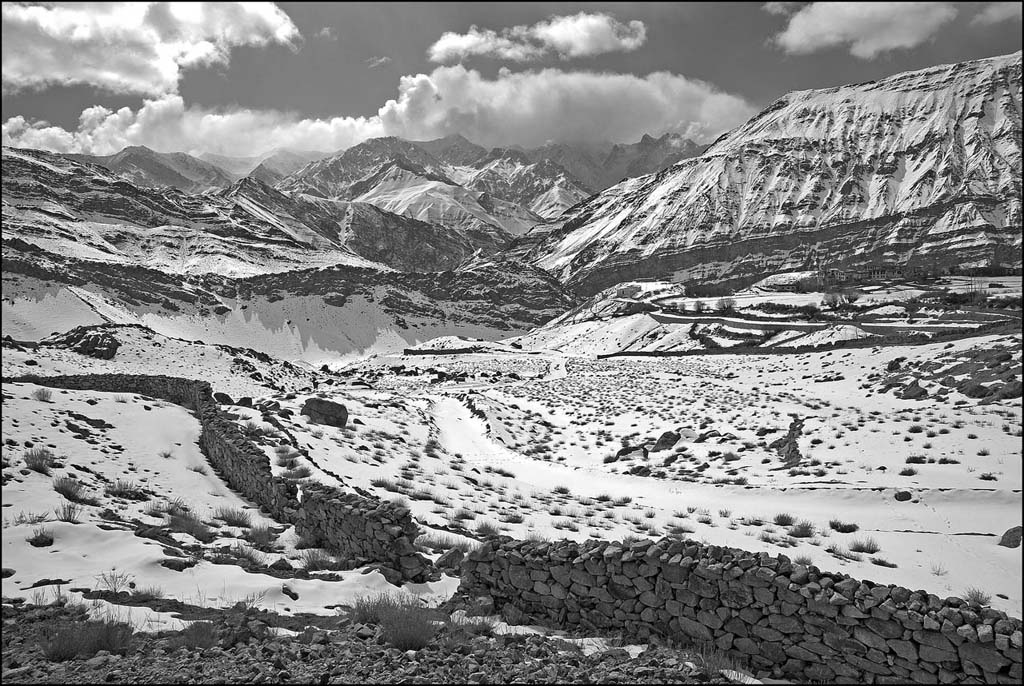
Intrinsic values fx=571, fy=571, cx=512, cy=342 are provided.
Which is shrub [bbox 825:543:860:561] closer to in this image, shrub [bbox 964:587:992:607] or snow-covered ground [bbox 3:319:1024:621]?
snow-covered ground [bbox 3:319:1024:621]

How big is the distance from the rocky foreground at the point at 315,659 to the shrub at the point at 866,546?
18.9ft

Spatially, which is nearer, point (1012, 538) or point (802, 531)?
point (1012, 538)

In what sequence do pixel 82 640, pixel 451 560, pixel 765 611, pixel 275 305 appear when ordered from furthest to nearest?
pixel 275 305
pixel 451 560
pixel 765 611
pixel 82 640

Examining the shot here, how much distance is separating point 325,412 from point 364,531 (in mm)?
12858

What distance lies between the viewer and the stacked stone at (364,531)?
852 cm

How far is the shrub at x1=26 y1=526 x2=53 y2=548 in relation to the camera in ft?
24.5

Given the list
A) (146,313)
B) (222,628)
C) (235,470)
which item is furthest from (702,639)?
(146,313)

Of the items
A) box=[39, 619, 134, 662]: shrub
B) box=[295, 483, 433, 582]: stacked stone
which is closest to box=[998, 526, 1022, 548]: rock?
box=[295, 483, 433, 582]: stacked stone

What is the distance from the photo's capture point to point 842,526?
1141 centimetres

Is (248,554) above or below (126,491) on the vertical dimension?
below

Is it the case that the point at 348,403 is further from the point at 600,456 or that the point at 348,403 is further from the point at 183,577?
the point at 183,577

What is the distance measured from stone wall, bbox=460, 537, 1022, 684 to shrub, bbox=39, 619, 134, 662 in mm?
4224

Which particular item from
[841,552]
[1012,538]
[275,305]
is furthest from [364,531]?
[275,305]

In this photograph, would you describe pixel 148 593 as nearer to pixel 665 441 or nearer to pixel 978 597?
pixel 978 597
